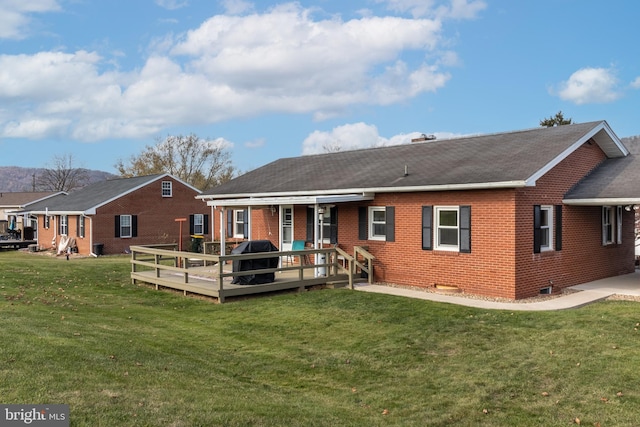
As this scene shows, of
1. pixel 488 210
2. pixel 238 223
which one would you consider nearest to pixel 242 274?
pixel 488 210

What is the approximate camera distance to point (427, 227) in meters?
15.1

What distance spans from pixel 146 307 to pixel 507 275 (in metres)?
9.12

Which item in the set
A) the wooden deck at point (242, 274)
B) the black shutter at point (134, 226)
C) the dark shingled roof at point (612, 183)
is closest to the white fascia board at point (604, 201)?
the dark shingled roof at point (612, 183)

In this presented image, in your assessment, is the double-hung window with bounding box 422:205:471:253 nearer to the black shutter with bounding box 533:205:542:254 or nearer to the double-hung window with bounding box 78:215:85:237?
the black shutter with bounding box 533:205:542:254

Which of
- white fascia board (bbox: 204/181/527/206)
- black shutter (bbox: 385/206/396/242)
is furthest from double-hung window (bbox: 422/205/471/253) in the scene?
black shutter (bbox: 385/206/396/242)

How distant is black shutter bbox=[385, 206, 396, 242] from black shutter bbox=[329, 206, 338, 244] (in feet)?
7.06

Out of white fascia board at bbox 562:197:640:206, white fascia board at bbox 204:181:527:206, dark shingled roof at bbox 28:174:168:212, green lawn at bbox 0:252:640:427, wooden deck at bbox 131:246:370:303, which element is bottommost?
green lawn at bbox 0:252:640:427

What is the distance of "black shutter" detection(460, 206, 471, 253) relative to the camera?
1422 cm

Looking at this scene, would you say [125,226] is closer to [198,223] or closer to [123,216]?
[123,216]

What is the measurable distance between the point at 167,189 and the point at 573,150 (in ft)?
89.2

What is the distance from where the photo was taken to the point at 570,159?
A: 15.6m

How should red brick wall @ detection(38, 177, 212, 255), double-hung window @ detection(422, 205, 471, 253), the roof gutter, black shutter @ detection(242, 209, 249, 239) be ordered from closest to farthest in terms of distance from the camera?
the roof gutter < double-hung window @ detection(422, 205, 471, 253) < black shutter @ detection(242, 209, 249, 239) < red brick wall @ detection(38, 177, 212, 255)

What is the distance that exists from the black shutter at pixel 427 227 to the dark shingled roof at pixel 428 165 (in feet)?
2.70

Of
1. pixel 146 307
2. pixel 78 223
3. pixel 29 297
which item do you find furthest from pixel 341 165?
pixel 78 223
